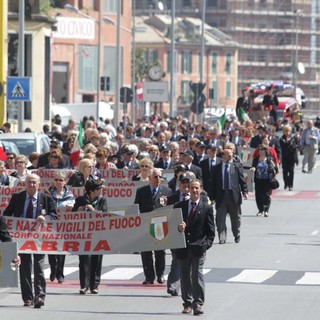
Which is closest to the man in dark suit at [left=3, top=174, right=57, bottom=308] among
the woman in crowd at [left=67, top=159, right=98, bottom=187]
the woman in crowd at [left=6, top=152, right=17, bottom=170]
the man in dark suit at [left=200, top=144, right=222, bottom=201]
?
the woman in crowd at [left=67, top=159, right=98, bottom=187]

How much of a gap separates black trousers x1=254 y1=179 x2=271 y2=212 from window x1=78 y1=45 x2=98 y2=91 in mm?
62959

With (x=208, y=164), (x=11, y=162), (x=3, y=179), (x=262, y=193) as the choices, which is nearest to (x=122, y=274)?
(x=3, y=179)

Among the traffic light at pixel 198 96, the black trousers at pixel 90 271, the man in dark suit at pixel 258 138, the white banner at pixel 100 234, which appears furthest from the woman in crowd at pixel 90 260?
the traffic light at pixel 198 96

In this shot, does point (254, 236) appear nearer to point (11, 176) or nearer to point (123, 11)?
point (11, 176)

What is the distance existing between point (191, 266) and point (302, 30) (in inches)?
5792

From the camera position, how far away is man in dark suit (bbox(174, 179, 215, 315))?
18578 millimetres

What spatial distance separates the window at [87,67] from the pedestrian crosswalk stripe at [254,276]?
73873 millimetres

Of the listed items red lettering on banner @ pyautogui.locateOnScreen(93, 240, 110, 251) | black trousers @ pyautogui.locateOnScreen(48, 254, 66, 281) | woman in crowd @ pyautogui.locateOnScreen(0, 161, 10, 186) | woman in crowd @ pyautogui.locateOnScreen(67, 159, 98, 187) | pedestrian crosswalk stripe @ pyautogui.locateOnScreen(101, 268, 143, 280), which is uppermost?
woman in crowd @ pyautogui.locateOnScreen(67, 159, 98, 187)

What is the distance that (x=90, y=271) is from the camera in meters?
20.7

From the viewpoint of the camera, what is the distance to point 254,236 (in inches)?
1160

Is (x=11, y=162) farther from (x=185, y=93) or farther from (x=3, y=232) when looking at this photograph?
(x=185, y=93)

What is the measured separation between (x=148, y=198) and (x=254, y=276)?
201cm

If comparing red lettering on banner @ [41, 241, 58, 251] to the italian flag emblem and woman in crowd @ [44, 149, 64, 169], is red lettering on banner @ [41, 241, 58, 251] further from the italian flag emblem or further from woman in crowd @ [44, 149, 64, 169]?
woman in crowd @ [44, 149, 64, 169]

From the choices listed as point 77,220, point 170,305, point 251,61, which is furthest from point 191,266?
point 251,61
